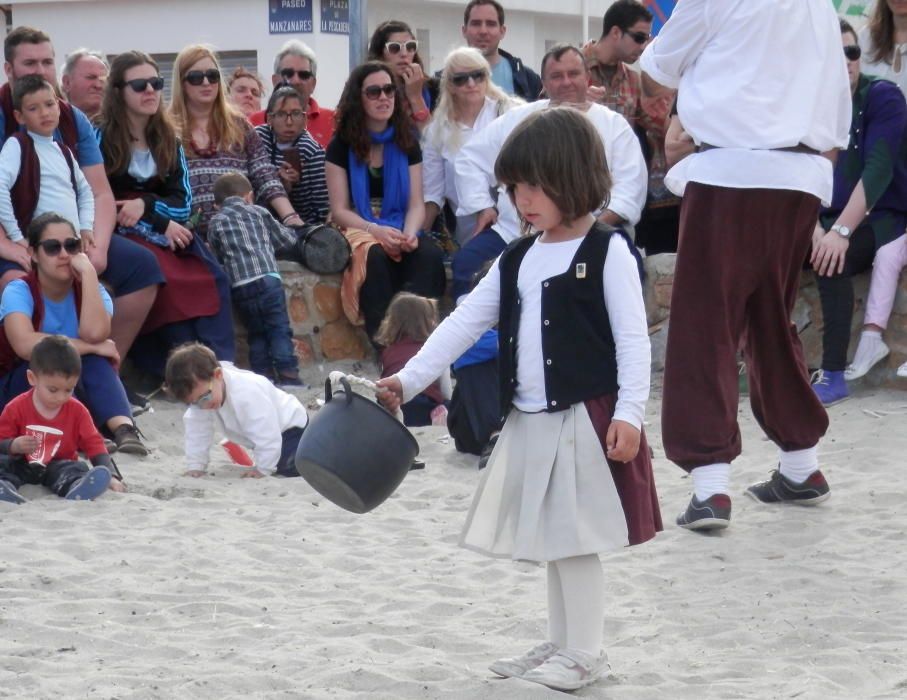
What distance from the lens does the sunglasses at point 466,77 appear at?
7.64 meters

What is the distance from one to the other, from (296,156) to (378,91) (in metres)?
0.76

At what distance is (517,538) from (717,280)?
1534mm

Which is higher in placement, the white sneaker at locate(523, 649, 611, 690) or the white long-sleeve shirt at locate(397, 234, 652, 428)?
the white long-sleeve shirt at locate(397, 234, 652, 428)

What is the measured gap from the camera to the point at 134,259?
6.86m

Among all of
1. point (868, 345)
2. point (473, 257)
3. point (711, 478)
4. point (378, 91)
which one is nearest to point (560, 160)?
point (711, 478)

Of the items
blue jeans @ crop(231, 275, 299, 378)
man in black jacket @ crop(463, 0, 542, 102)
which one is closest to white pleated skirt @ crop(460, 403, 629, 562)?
blue jeans @ crop(231, 275, 299, 378)

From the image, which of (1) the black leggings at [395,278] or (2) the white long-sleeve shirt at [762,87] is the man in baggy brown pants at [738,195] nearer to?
(2) the white long-sleeve shirt at [762,87]

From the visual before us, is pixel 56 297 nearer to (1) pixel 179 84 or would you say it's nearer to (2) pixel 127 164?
(2) pixel 127 164

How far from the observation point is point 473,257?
7.29m

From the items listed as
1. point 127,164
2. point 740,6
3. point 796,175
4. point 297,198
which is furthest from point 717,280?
point 297,198

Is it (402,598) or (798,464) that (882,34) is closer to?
(798,464)

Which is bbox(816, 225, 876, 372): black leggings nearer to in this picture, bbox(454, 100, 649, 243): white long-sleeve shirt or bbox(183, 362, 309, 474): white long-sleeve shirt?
bbox(454, 100, 649, 243): white long-sleeve shirt

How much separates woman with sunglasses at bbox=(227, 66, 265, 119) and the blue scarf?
5.60ft

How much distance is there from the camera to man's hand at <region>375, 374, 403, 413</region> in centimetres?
331
